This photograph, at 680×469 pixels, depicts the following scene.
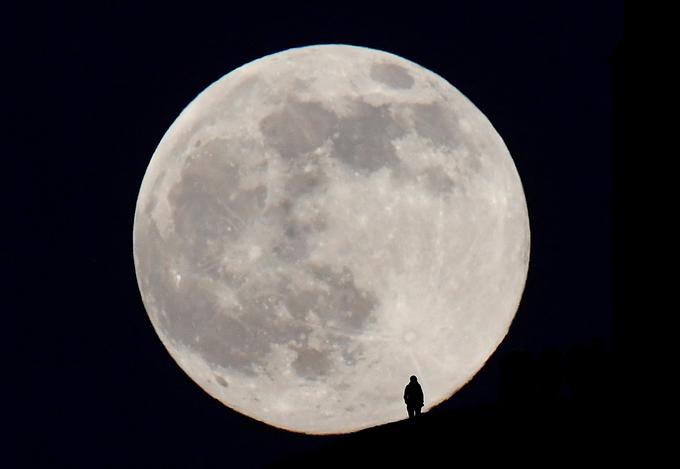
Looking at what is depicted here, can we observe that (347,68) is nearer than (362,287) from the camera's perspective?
No

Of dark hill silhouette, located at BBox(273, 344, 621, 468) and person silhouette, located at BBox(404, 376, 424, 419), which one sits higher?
person silhouette, located at BBox(404, 376, 424, 419)

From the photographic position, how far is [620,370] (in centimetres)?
1149

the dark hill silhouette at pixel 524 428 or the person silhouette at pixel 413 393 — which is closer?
the dark hill silhouette at pixel 524 428

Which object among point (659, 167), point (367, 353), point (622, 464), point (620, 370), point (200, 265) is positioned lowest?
point (622, 464)

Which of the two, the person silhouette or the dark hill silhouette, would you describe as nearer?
the dark hill silhouette

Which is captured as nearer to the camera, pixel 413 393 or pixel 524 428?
pixel 524 428

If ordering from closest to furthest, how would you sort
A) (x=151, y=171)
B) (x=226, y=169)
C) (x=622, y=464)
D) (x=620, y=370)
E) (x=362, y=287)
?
(x=622, y=464), (x=620, y=370), (x=362, y=287), (x=226, y=169), (x=151, y=171)

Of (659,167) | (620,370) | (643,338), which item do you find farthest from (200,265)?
(659,167)

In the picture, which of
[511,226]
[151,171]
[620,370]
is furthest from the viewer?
[151,171]

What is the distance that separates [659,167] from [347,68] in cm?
857

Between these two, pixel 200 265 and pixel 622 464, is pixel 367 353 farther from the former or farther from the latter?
pixel 622 464

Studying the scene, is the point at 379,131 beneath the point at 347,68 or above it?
beneath

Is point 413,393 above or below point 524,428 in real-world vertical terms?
above

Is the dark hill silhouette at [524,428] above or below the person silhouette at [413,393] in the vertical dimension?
below
